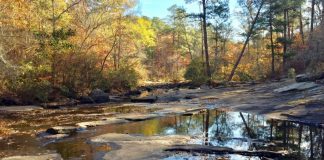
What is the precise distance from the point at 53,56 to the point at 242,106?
14.4 m

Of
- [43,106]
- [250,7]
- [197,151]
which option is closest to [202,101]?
[43,106]

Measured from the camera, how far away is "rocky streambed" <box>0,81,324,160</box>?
9398mm

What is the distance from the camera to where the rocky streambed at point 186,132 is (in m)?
9.40

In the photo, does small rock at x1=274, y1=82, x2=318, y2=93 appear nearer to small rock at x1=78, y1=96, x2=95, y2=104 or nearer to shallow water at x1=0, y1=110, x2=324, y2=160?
shallow water at x1=0, y1=110, x2=324, y2=160

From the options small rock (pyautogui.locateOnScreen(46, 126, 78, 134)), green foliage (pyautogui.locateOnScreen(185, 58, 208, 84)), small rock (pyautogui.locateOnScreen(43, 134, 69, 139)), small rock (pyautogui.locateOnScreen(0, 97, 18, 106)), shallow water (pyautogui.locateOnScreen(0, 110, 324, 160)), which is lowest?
shallow water (pyautogui.locateOnScreen(0, 110, 324, 160))

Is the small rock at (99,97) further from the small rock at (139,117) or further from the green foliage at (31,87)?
the small rock at (139,117)

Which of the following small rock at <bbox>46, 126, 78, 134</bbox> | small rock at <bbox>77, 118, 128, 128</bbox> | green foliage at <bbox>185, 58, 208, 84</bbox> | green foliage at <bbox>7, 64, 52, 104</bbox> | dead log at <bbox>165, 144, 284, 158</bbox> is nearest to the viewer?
dead log at <bbox>165, 144, 284, 158</bbox>

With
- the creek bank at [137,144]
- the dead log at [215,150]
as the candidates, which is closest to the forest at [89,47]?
the creek bank at [137,144]

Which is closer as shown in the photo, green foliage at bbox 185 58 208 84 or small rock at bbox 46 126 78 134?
small rock at bbox 46 126 78 134

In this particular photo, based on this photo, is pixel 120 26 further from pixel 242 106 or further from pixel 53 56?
pixel 242 106

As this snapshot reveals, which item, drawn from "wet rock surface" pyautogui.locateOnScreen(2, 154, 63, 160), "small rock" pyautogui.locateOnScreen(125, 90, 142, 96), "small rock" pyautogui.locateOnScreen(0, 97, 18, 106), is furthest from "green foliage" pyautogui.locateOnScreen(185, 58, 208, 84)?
"wet rock surface" pyautogui.locateOnScreen(2, 154, 63, 160)

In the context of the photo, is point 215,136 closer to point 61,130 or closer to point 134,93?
point 61,130

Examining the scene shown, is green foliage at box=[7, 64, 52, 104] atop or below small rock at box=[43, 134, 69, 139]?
atop

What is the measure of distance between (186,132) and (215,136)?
1193 mm
